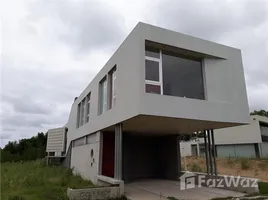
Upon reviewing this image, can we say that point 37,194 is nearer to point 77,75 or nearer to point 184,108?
point 184,108

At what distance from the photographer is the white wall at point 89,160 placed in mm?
10719

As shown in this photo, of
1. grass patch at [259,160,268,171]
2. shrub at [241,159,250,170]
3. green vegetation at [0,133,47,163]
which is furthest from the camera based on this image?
green vegetation at [0,133,47,163]

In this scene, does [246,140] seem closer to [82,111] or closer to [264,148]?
[264,148]

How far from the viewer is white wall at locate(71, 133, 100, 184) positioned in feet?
35.2

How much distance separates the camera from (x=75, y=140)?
16344 mm

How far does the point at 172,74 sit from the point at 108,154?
234 inches

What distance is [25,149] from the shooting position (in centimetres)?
2925

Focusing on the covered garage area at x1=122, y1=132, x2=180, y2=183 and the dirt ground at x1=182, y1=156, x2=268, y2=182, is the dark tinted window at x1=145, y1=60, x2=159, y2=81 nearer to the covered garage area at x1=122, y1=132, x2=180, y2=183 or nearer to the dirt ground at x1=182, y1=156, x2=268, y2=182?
the covered garage area at x1=122, y1=132, x2=180, y2=183

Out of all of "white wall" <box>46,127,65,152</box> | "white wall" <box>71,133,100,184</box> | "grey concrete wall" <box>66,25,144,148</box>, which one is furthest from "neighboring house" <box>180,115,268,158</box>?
"grey concrete wall" <box>66,25,144,148</box>

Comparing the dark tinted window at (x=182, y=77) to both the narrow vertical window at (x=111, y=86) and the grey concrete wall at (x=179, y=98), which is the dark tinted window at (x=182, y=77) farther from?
the narrow vertical window at (x=111, y=86)

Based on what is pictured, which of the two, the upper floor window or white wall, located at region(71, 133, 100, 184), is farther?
the upper floor window

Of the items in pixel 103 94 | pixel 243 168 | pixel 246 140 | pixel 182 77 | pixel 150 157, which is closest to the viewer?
pixel 182 77

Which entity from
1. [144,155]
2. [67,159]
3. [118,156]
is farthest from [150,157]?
[67,159]

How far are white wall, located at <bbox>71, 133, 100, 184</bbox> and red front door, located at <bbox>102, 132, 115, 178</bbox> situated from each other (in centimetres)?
47
